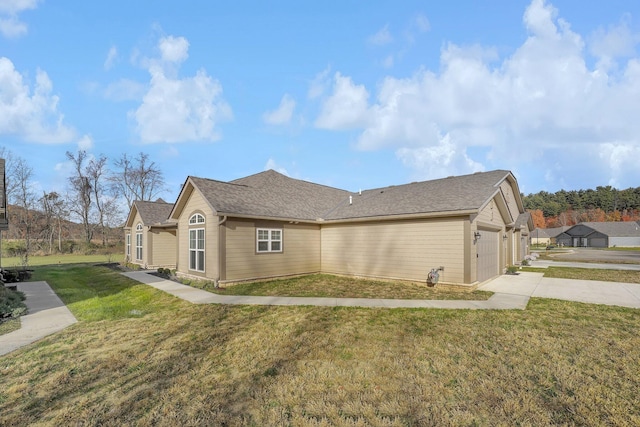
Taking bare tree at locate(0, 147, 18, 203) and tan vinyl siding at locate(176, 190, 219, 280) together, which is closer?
tan vinyl siding at locate(176, 190, 219, 280)

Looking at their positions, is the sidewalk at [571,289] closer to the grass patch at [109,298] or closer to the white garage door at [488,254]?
the white garage door at [488,254]

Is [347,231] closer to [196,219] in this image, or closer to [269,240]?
[269,240]

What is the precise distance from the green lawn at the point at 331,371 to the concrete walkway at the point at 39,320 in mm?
395

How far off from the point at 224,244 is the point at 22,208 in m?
38.8

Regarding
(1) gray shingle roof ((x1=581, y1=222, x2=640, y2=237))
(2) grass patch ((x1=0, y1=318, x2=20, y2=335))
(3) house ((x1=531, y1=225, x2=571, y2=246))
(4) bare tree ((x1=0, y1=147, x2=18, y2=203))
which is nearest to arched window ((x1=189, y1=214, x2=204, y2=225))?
(2) grass patch ((x1=0, y1=318, x2=20, y2=335))

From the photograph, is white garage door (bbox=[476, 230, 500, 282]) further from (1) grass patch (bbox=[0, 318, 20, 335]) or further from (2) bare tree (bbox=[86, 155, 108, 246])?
(2) bare tree (bbox=[86, 155, 108, 246])

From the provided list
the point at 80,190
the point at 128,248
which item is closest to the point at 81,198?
the point at 80,190

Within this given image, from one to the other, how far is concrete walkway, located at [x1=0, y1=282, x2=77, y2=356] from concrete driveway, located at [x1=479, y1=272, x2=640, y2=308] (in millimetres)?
13018

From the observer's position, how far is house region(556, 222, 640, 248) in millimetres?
61784

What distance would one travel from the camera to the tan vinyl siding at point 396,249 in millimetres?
11102

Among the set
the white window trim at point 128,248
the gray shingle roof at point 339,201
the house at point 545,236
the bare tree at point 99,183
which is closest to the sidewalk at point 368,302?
the gray shingle roof at point 339,201

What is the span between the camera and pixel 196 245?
13.3 metres

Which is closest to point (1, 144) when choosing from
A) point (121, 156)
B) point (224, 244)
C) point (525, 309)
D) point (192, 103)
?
point (121, 156)

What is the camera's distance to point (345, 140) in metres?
21.1
